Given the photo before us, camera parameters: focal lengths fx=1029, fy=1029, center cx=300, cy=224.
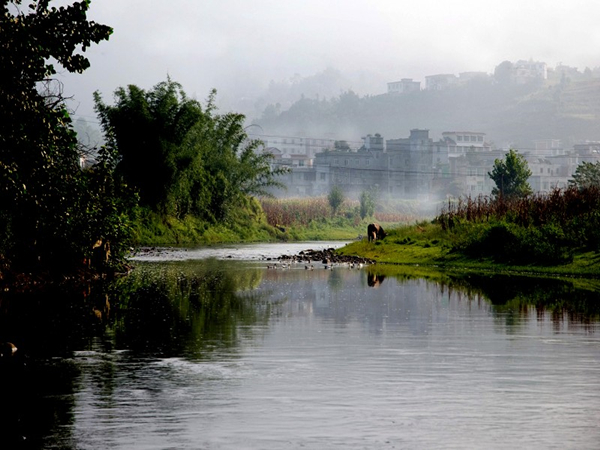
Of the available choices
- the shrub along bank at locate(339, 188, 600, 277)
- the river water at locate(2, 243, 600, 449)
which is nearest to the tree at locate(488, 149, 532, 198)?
the shrub along bank at locate(339, 188, 600, 277)

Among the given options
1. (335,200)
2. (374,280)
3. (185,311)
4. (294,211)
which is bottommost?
(185,311)

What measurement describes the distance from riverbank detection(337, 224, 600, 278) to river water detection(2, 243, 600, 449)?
955cm

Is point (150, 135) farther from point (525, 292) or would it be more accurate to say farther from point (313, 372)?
point (313, 372)

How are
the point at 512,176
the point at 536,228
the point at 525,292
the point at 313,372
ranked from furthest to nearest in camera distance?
the point at 512,176
the point at 536,228
the point at 525,292
the point at 313,372

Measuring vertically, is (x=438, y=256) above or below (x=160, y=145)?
below

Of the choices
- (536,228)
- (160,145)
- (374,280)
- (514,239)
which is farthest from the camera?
(160,145)

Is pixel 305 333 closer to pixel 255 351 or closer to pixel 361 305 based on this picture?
pixel 255 351

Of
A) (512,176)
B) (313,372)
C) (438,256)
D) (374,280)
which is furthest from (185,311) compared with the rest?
(512,176)

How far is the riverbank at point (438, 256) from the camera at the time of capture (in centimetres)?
3903

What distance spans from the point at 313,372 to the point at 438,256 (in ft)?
111

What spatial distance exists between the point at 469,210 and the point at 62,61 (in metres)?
37.2

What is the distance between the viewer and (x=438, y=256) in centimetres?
4850

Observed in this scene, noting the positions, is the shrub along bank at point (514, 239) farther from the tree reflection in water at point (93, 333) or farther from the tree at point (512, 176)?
the tree at point (512, 176)

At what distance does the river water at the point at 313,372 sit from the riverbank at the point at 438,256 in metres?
9.55
